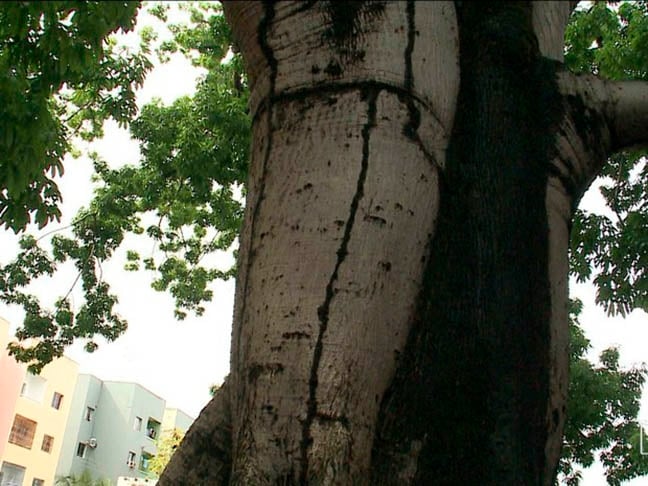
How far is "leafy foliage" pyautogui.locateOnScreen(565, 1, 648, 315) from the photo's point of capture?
20.2 feet

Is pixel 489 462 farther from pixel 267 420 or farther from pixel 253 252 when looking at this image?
pixel 253 252

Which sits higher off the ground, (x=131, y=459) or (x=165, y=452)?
(x=131, y=459)

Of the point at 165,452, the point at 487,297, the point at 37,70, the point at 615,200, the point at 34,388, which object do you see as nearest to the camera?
the point at 487,297

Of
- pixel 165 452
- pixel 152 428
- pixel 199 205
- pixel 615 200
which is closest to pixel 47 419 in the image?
pixel 165 452

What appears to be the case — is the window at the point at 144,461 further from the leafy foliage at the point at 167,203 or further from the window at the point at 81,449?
the leafy foliage at the point at 167,203

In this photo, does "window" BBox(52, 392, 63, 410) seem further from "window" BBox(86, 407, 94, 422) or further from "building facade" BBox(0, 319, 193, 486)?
"window" BBox(86, 407, 94, 422)

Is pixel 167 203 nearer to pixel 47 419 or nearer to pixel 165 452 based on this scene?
pixel 165 452

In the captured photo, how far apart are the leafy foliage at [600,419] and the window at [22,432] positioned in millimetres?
21596

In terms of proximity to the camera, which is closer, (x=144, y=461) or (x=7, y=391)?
(x=7, y=391)

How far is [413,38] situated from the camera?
1888mm

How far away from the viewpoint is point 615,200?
7.21 m

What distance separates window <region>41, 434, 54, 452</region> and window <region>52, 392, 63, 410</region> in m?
1.21

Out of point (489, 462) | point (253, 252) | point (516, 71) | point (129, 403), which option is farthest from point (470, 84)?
point (129, 403)

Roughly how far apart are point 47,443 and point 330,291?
29428mm
